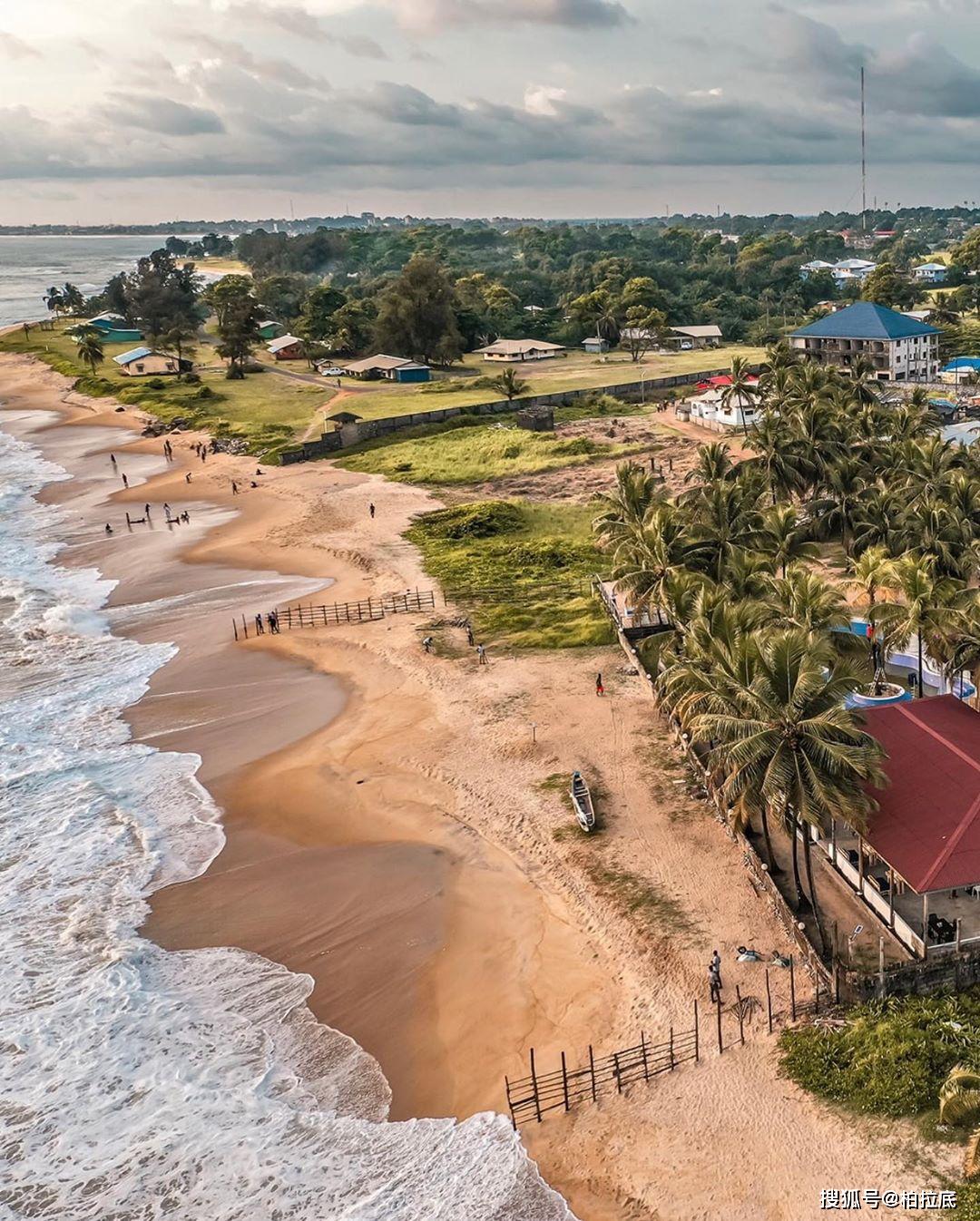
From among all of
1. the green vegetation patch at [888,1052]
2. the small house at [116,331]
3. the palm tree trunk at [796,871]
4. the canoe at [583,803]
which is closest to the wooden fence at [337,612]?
the canoe at [583,803]

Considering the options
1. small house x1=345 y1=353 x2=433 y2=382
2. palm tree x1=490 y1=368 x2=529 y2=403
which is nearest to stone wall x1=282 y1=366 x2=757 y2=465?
palm tree x1=490 y1=368 x2=529 y2=403

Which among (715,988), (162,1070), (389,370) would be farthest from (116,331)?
(715,988)

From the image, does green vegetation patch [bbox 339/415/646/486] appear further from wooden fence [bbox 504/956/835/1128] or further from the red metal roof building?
wooden fence [bbox 504/956/835/1128]

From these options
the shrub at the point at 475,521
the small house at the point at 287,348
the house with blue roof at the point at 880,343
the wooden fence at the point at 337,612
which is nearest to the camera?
the wooden fence at the point at 337,612

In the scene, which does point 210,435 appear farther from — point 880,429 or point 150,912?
Result: point 150,912

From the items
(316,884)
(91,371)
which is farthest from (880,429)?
(91,371)

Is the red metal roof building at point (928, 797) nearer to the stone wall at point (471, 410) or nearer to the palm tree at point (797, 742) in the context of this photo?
the palm tree at point (797, 742)
